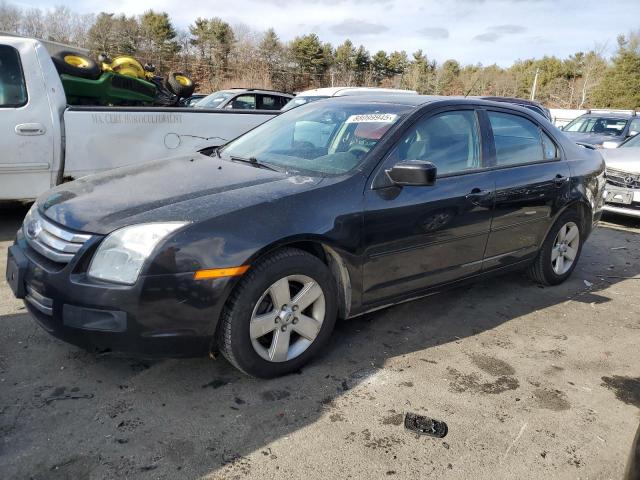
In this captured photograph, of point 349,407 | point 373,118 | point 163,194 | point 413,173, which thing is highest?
point 373,118

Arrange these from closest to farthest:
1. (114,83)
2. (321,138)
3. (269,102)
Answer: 1. (321,138)
2. (114,83)
3. (269,102)

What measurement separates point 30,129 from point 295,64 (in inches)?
1809

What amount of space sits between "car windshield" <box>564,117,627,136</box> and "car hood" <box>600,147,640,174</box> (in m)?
5.11

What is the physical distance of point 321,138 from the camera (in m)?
3.62

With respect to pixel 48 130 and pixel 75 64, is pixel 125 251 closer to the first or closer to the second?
pixel 48 130

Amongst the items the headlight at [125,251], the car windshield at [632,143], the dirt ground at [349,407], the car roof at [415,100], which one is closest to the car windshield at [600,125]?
the car windshield at [632,143]

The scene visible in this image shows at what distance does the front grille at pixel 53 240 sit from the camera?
→ 2.56 metres

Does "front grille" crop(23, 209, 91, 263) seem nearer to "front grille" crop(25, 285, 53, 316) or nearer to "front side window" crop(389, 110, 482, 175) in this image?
"front grille" crop(25, 285, 53, 316)

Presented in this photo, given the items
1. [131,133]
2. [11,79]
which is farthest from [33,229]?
[11,79]

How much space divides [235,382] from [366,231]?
3.75 feet

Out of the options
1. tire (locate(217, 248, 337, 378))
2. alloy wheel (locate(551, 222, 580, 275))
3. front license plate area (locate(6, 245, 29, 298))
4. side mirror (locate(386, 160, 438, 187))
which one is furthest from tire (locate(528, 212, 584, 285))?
front license plate area (locate(6, 245, 29, 298))

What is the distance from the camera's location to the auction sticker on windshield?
3.46 meters

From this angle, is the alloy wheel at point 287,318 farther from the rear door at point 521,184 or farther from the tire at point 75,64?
the tire at point 75,64

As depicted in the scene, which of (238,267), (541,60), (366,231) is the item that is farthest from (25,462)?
(541,60)
